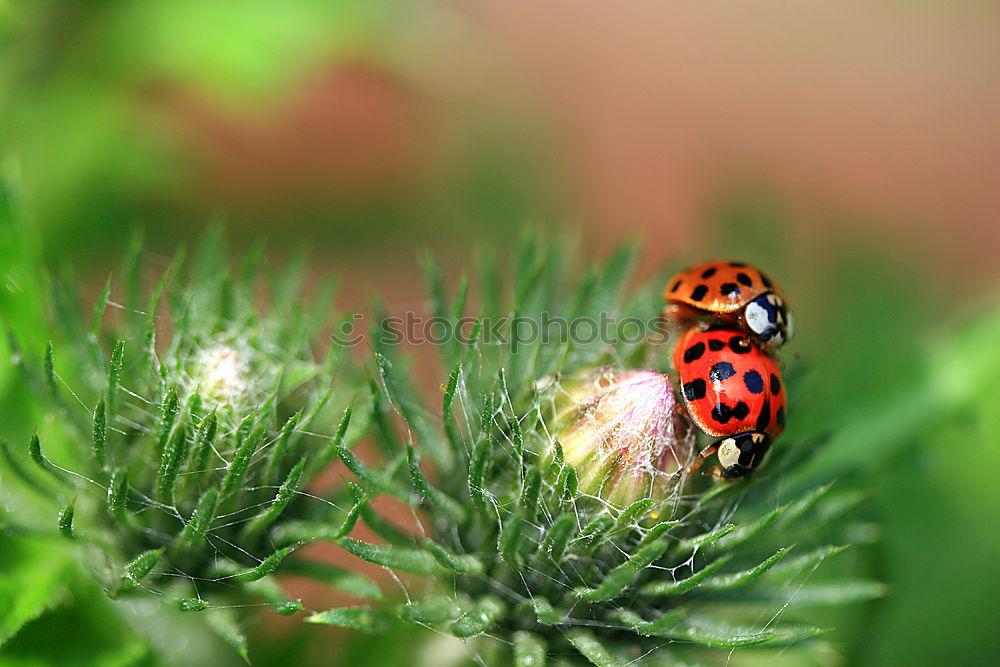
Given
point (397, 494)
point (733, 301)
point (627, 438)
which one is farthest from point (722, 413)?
point (397, 494)

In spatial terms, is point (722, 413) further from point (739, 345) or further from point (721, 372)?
point (739, 345)

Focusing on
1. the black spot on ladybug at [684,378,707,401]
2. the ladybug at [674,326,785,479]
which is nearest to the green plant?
the ladybug at [674,326,785,479]

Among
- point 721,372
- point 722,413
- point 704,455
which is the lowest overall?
point 704,455

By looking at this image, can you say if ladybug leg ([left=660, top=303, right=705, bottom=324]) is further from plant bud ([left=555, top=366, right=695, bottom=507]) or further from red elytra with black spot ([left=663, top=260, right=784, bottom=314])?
plant bud ([left=555, top=366, right=695, bottom=507])

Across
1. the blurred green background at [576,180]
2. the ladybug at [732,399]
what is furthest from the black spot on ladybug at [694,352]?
the blurred green background at [576,180]

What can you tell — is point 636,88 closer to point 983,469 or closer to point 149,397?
point 983,469
